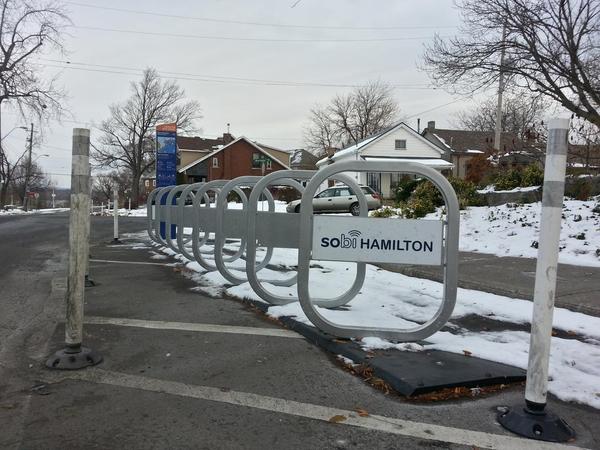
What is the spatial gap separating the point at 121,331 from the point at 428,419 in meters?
3.23

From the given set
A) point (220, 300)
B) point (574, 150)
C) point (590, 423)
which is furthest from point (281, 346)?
point (574, 150)

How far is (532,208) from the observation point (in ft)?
40.4

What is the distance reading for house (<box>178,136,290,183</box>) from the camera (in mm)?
59750

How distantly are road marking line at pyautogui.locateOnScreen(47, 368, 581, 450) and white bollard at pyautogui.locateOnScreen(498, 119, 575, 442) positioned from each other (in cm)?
12

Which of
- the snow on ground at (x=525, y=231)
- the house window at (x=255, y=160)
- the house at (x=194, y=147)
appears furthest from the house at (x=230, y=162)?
the snow on ground at (x=525, y=231)

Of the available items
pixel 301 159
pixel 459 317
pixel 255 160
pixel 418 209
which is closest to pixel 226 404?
pixel 459 317

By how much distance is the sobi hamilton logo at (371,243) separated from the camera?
14.9 feet

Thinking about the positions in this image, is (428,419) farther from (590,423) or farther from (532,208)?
(532,208)

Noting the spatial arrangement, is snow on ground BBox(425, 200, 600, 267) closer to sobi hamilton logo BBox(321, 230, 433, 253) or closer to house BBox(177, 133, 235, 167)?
sobi hamilton logo BBox(321, 230, 433, 253)

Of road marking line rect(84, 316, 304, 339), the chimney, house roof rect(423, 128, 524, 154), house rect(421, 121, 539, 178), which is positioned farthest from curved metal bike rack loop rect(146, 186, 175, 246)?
the chimney

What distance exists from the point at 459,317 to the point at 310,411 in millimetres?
2808

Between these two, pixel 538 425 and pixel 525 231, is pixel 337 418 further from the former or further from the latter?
pixel 525 231

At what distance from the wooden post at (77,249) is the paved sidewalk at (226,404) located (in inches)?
6.5

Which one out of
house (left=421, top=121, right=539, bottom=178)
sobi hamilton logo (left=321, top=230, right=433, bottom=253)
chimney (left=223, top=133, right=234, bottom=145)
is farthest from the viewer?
chimney (left=223, top=133, right=234, bottom=145)
